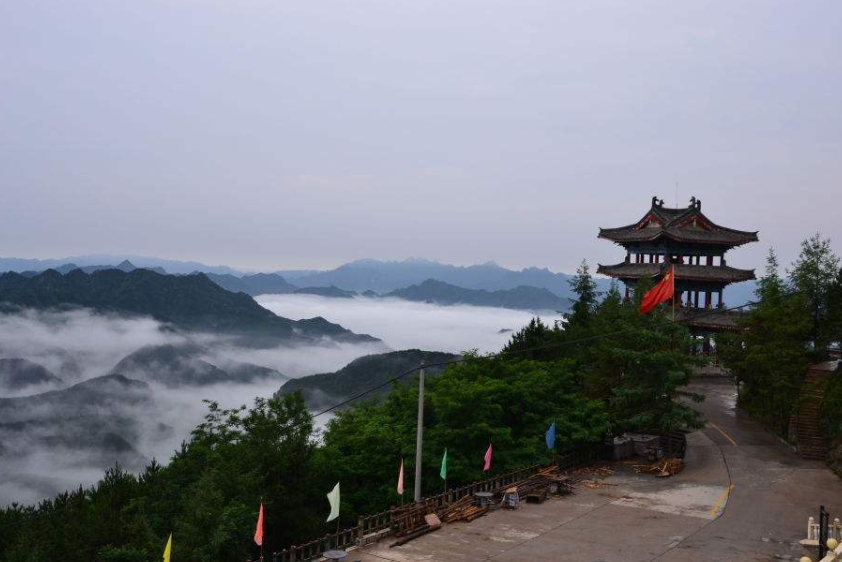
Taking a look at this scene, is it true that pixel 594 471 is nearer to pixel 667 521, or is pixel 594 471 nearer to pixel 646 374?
pixel 646 374

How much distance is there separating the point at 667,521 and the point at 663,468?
6.48m

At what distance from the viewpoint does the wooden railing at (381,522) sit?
18.8 meters

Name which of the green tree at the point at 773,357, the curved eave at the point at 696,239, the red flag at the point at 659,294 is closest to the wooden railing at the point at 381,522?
the red flag at the point at 659,294

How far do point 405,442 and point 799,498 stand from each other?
15.1 metres

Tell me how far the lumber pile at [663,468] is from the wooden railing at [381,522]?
2883 mm

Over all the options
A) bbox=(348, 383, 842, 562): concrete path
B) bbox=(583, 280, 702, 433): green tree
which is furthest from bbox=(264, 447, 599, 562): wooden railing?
bbox=(583, 280, 702, 433): green tree

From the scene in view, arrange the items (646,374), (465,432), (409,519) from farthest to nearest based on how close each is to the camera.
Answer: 1. (646,374)
2. (465,432)
3. (409,519)

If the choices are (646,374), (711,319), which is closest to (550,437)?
(646,374)

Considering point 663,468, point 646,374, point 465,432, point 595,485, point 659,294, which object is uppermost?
point 659,294

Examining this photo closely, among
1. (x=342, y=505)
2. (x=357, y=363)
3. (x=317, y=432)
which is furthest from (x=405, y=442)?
(x=357, y=363)

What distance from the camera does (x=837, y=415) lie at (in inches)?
Answer: 1156

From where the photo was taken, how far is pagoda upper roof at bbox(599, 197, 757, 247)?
174 feet

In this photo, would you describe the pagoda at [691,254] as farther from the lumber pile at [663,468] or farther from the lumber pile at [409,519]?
the lumber pile at [409,519]

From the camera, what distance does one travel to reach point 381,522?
22.0 m
